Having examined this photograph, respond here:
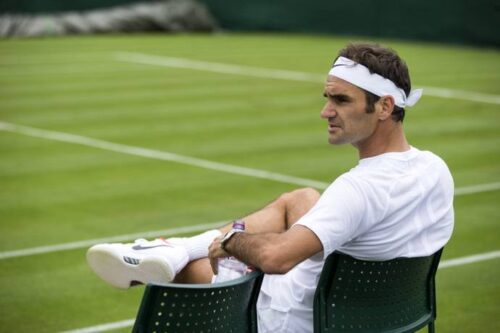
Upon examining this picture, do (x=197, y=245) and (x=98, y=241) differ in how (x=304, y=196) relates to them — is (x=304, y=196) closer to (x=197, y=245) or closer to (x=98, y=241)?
(x=197, y=245)

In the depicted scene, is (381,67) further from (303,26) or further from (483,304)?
(303,26)

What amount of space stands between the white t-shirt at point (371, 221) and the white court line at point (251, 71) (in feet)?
45.5

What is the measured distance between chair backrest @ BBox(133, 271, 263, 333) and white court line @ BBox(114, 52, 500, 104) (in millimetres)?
14615

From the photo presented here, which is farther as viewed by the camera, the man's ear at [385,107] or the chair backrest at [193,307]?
the man's ear at [385,107]

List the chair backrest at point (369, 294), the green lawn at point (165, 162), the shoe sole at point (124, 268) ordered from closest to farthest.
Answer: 1. the chair backrest at point (369, 294)
2. the shoe sole at point (124, 268)
3. the green lawn at point (165, 162)

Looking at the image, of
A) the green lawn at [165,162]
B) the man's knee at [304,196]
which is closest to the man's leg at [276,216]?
the man's knee at [304,196]

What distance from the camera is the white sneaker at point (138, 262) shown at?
4.90m

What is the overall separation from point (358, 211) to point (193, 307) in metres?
0.82

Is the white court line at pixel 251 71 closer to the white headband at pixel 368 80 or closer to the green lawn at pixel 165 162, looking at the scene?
the green lawn at pixel 165 162

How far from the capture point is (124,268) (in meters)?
5.03

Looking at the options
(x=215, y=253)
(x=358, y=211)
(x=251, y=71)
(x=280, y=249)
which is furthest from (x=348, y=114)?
(x=251, y=71)

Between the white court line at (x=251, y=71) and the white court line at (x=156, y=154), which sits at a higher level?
the white court line at (x=156, y=154)

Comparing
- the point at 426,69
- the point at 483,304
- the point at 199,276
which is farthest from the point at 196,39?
the point at 199,276

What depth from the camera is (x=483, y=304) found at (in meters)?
7.46
